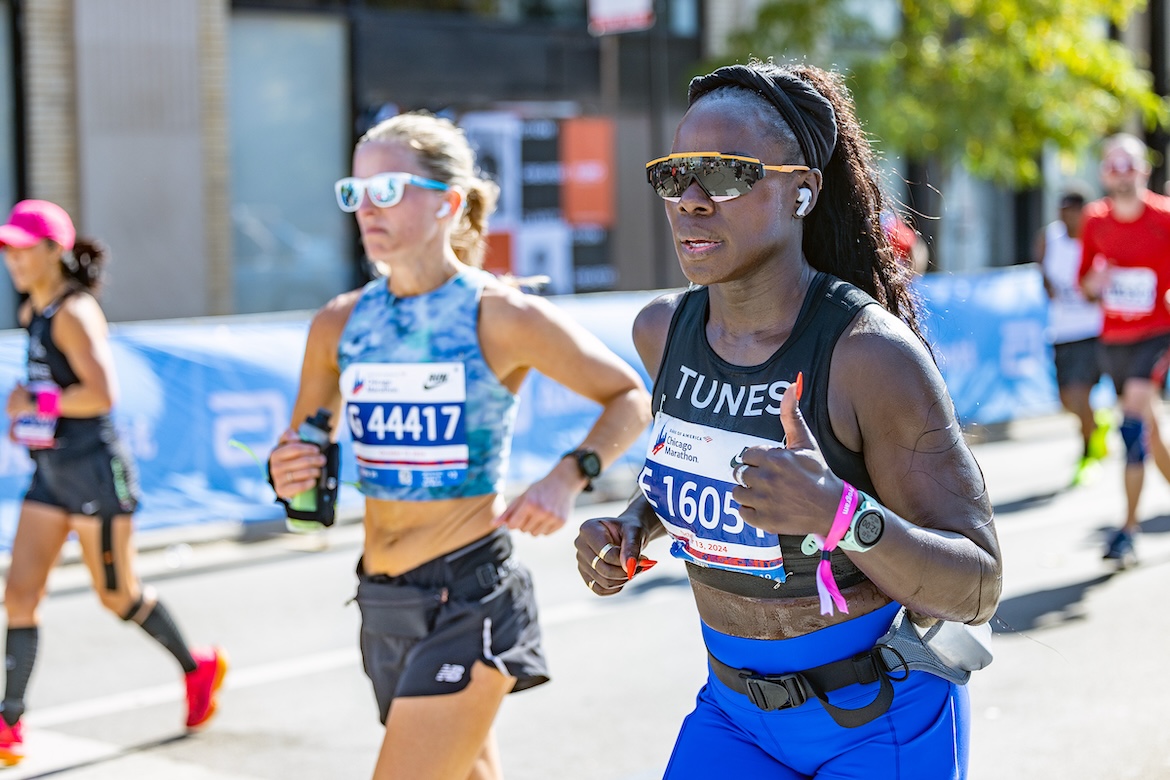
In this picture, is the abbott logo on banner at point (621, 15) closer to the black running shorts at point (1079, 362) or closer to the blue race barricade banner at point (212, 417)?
the blue race barricade banner at point (212, 417)

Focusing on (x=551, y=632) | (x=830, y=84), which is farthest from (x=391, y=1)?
(x=830, y=84)

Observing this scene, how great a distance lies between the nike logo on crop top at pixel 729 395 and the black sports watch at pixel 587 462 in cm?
100

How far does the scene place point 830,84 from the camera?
9.89 ft

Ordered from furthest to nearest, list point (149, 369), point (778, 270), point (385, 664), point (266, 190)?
point (266, 190), point (149, 369), point (385, 664), point (778, 270)

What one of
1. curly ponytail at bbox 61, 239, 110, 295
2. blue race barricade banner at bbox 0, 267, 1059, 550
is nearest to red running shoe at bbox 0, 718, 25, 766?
curly ponytail at bbox 61, 239, 110, 295

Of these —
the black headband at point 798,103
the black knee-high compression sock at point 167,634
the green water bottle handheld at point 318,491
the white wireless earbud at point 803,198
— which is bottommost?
the black knee-high compression sock at point 167,634

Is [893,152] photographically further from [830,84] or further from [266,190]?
[830,84]

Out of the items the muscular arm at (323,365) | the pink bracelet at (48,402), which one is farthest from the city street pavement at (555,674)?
the muscular arm at (323,365)

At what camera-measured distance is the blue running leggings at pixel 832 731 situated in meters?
2.77

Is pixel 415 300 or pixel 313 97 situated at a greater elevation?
pixel 313 97

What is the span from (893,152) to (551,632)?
10.6 metres

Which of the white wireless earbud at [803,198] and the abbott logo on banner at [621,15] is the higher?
the abbott logo on banner at [621,15]

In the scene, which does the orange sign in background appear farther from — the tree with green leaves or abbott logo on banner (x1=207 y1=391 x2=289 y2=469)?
abbott logo on banner (x1=207 y1=391 x2=289 y2=469)

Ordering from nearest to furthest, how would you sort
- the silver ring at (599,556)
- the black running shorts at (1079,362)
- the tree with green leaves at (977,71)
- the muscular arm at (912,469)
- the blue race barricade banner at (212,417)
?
the muscular arm at (912,469)
the silver ring at (599,556)
the blue race barricade banner at (212,417)
the black running shorts at (1079,362)
the tree with green leaves at (977,71)
